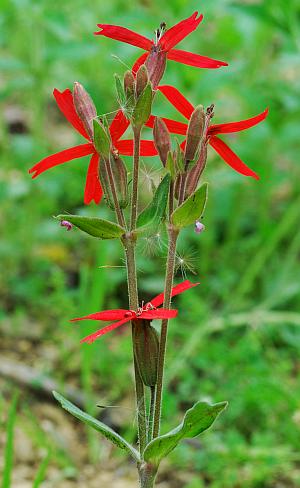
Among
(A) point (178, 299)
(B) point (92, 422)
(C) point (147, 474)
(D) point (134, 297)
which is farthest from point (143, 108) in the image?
(A) point (178, 299)

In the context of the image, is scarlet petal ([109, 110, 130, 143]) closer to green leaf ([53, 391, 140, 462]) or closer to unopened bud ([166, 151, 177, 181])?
unopened bud ([166, 151, 177, 181])

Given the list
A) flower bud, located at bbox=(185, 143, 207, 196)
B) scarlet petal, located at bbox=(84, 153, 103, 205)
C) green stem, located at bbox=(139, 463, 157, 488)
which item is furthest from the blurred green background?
flower bud, located at bbox=(185, 143, 207, 196)

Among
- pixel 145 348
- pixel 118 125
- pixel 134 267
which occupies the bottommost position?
pixel 145 348

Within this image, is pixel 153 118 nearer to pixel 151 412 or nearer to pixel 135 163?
pixel 135 163

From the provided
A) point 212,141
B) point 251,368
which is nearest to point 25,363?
point 251,368

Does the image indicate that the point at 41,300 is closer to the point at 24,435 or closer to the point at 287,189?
the point at 24,435

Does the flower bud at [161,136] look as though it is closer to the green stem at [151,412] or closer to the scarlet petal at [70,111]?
the scarlet petal at [70,111]

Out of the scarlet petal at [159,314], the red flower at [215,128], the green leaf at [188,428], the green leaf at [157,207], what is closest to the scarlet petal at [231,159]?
the red flower at [215,128]
